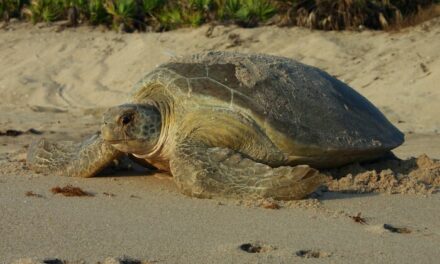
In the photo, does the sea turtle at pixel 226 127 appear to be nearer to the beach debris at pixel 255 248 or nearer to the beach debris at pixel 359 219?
the beach debris at pixel 359 219

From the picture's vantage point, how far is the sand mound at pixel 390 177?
5059 millimetres

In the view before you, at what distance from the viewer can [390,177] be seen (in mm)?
5215

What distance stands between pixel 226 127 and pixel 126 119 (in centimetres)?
59

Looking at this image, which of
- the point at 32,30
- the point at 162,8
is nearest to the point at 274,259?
the point at 162,8

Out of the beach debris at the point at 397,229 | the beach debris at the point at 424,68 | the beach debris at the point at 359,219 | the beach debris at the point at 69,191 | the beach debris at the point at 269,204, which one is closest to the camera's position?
the beach debris at the point at 397,229

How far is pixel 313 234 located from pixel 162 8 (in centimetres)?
968

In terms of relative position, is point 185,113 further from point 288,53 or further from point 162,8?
point 162,8

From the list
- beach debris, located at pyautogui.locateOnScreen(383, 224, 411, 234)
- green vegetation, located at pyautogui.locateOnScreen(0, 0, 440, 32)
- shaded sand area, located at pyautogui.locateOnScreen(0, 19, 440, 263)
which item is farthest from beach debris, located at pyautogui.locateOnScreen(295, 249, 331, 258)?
green vegetation, located at pyautogui.locateOnScreen(0, 0, 440, 32)

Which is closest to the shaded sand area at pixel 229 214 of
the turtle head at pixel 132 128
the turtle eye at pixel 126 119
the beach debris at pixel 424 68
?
the beach debris at pixel 424 68

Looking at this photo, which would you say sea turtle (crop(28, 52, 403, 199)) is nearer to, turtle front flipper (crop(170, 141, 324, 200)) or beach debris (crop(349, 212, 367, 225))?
turtle front flipper (crop(170, 141, 324, 200))

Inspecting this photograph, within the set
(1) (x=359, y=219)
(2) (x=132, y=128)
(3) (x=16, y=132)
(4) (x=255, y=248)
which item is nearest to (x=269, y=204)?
(1) (x=359, y=219)

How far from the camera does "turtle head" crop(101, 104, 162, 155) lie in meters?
5.01

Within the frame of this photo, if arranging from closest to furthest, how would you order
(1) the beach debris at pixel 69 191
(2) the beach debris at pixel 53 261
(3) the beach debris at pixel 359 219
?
1. (2) the beach debris at pixel 53 261
2. (3) the beach debris at pixel 359 219
3. (1) the beach debris at pixel 69 191

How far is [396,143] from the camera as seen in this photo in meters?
5.59
